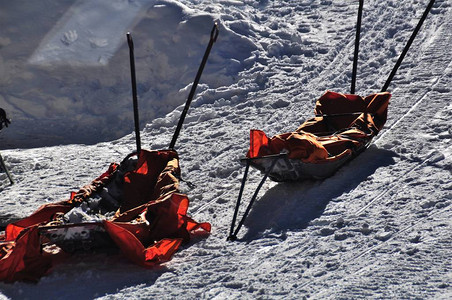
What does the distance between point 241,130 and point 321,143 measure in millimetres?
1976

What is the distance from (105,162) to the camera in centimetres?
733

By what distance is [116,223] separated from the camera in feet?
15.2

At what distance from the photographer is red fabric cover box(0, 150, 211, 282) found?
4602mm

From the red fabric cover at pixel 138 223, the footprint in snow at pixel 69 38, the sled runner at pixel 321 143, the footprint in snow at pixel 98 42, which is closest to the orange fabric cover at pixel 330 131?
the sled runner at pixel 321 143

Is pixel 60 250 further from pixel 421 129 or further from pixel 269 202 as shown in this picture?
pixel 421 129

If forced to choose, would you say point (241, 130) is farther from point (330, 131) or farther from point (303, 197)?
point (303, 197)

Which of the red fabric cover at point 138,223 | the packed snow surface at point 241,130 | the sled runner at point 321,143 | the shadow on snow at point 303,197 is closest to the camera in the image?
the packed snow surface at point 241,130

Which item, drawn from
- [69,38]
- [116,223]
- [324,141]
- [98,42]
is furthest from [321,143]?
[69,38]

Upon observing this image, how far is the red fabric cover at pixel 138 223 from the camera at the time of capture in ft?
15.1

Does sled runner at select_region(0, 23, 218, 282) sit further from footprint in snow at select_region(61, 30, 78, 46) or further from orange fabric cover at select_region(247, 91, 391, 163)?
footprint in snow at select_region(61, 30, 78, 46)

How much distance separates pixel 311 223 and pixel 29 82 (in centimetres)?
538

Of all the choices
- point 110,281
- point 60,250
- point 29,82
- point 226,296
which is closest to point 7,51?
point 29,82

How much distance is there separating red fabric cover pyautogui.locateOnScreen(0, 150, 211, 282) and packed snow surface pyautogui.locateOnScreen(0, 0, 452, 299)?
11 centimetres

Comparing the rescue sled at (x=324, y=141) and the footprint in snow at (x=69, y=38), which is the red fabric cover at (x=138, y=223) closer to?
the rescue sled at (x=324, y=141)
